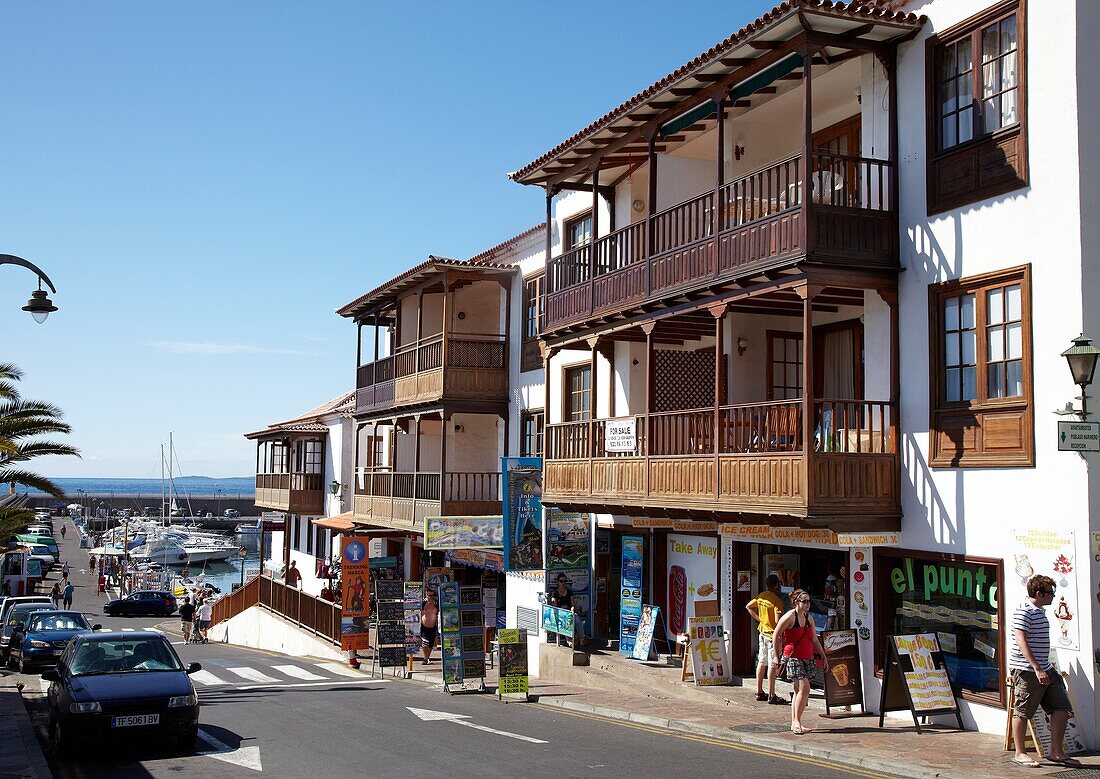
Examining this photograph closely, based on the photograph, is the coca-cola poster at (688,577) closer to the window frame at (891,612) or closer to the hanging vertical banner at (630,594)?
the hanging vertical banner at (630,594)

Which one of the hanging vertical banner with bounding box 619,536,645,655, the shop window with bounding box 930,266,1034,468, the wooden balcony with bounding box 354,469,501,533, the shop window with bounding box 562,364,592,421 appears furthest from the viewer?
the wooden balcony with bounding box 354,469,501,533

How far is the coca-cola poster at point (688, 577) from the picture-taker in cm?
1909

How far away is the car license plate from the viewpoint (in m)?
12.5

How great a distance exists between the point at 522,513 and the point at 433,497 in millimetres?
6124

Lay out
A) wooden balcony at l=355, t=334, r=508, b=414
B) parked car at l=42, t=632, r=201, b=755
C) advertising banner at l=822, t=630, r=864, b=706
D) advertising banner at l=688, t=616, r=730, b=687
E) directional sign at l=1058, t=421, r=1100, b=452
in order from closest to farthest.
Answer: directional sign at l=1058, t=421, r=1100, b=452, parked car at l=42, t=632, r=201, b=755, advertising banner at l=822, t=630, r=864, b=706, advertising banner at l=688, t=616, r=730, b=687, wooden balcony at l=355, t=334, r=508, b=414

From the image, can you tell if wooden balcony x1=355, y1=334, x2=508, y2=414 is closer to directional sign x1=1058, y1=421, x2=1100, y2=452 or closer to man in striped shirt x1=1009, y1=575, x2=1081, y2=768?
directional sign x1=1058, y1=421, x2=1100, y2=452

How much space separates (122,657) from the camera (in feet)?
45.9

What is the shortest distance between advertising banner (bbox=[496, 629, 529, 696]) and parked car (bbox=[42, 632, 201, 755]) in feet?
18.2

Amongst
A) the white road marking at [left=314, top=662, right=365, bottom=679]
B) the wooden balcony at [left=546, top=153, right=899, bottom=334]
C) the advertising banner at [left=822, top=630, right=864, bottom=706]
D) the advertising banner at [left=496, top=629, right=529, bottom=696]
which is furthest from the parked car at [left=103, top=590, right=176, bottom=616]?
the advertising banner at [left=822, top=630, right=864, bottom=706]

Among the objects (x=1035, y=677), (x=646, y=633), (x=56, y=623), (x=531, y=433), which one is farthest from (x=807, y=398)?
(x=56, y=623)

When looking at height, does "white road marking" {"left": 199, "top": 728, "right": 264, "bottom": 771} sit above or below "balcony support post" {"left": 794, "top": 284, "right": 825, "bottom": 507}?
below

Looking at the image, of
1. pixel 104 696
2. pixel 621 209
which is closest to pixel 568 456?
pixel 621 209

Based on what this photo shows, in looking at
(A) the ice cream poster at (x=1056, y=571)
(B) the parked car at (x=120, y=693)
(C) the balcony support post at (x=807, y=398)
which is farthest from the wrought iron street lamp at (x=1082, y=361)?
(B) the parked car at (x=120, y=693)

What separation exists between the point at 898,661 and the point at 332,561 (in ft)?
96.1
